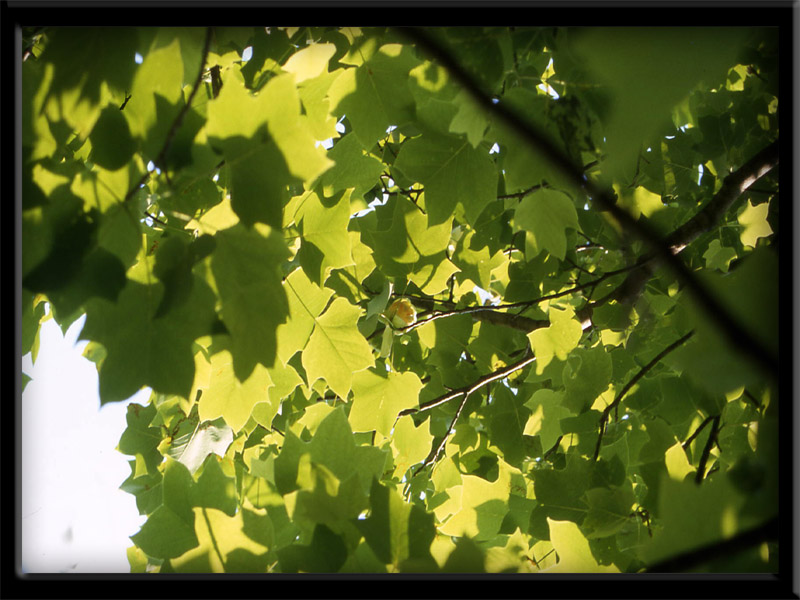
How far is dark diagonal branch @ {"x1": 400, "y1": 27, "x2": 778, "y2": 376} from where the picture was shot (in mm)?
578

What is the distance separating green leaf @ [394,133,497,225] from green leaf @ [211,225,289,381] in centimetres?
42

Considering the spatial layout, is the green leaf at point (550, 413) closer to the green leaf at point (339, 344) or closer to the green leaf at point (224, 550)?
the green leaf at point (339, 344)

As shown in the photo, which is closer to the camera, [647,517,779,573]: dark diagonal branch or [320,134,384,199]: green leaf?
[647,517,779,573]: dark diagonal branch

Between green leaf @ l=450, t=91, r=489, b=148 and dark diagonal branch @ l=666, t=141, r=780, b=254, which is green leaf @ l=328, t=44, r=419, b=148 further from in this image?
dark diagonal branch @ l=666, t=141, r=780, b=254

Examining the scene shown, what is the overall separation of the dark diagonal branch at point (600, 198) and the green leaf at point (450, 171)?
0.23 m

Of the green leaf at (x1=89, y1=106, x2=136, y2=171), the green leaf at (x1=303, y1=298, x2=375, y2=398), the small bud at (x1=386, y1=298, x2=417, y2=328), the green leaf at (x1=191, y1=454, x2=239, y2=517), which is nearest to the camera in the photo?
the green leaf at (x1=89, y1=106, x2=136, y2=171)

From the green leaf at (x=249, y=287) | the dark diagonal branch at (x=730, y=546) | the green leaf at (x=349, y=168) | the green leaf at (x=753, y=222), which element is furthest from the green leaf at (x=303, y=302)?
the green leaf at (x=753, y=222)

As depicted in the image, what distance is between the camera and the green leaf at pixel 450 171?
0.97 m

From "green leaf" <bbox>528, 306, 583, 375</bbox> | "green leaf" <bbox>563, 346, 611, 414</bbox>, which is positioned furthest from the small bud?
"green leaf" <bbox>563, 346, 611, 414</bbox>

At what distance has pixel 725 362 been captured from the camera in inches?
23.6

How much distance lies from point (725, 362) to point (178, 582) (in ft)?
2.09

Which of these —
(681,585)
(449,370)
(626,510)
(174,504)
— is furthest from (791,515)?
(449,370)

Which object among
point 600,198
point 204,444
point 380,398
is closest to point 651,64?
point 600,198
